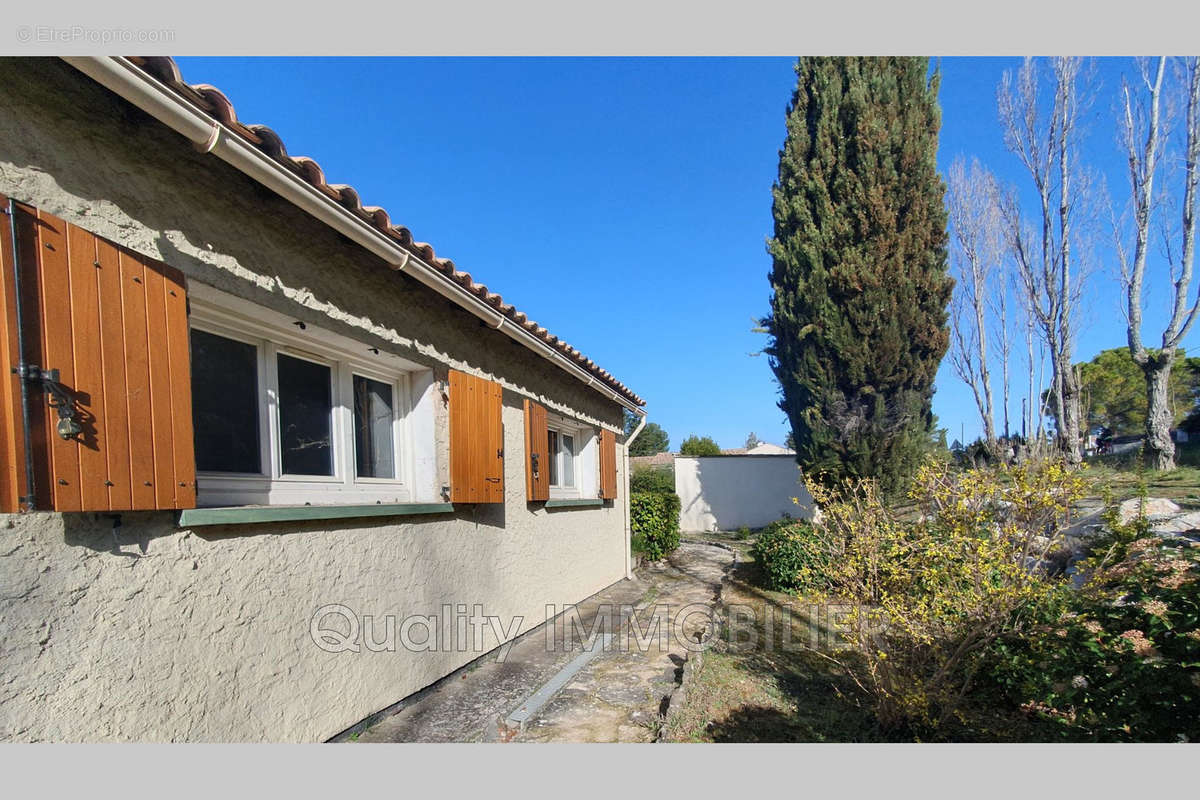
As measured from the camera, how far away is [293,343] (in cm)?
336

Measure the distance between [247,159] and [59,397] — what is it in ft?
4.28

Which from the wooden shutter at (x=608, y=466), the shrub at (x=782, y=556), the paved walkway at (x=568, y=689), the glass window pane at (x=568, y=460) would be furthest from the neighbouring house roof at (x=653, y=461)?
the paved walkway at (x=568, y=689)

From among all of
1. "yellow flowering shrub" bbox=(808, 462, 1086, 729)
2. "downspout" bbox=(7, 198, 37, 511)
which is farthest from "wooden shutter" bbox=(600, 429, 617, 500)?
"downspout" bbox=(7, 198, 37, 511)

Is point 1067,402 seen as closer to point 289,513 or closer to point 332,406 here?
point 332,406

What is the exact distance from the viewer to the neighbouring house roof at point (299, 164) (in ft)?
7.03

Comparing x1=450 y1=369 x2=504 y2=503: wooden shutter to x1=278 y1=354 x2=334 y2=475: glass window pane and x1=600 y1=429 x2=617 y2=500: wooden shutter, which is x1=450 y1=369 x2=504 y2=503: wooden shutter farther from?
x1=600 y1=429 x2=617 y2=500: wooden shutter

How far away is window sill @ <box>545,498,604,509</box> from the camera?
658 cm

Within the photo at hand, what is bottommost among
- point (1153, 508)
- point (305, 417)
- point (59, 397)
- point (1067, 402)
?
point (1153, 508)

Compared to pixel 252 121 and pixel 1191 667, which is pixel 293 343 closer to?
pixel 252 121

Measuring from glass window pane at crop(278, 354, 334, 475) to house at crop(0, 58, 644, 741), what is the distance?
0.02m

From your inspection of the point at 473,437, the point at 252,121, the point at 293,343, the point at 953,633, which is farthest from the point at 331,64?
the point at 953,633

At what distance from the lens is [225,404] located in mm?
2904

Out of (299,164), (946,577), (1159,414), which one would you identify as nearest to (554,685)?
(946,577)

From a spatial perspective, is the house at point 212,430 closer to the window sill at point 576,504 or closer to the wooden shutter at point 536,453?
the wooden shutter at point 536,453
